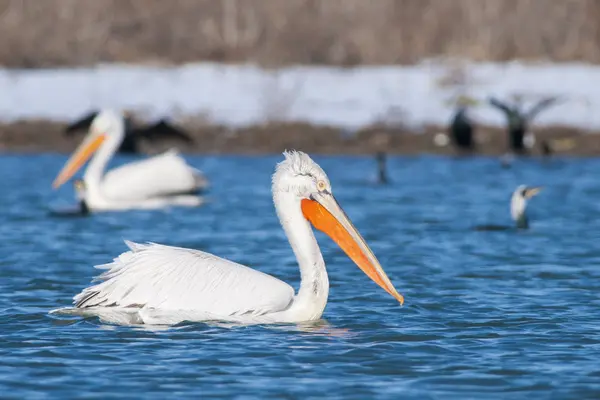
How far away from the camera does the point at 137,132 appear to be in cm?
2444

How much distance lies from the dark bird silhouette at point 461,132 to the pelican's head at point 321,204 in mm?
18176

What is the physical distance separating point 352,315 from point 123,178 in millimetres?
8636

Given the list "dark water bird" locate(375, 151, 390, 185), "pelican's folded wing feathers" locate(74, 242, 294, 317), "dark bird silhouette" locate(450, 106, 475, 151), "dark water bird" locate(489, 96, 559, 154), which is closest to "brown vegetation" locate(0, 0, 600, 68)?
"dark bird silhouette" locate(450, 106, 475, 151)

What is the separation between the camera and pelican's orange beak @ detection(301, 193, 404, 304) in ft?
27.8

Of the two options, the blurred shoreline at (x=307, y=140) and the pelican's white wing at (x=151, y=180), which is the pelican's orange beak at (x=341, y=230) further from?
the blurred shoreline at (x=307, y=140)

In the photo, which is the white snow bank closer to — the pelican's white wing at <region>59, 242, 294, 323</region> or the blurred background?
the blurred background

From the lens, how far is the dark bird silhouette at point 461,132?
26.6 m

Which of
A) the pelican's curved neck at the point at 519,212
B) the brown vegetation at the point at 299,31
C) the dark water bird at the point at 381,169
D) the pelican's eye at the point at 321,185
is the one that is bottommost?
the pelican's eye at the point at 321,185

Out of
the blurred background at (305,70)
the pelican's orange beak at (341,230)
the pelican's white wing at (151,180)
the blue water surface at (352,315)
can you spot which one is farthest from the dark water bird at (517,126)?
the pelican's orange beak at (341,230)

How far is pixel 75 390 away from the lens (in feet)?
21.7

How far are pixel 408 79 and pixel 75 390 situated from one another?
25708 millimetres

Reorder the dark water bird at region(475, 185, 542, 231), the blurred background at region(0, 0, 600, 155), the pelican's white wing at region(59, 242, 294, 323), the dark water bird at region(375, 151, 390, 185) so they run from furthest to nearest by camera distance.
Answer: the blurred background at region(0, 0, 600, 155)
the dark water bird at region(375, 151, 390, 185)
the dark water bird at region(475, 185, 542, 231)
the pelican's white wing at region(59, 242, 294, 323)

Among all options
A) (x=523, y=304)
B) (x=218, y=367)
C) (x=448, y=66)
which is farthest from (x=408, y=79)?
(x=218, y=367)

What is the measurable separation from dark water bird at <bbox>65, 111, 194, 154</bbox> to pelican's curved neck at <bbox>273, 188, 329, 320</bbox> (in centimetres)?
1120
